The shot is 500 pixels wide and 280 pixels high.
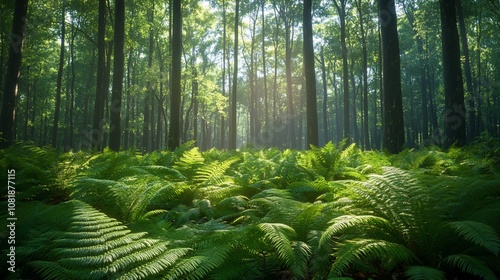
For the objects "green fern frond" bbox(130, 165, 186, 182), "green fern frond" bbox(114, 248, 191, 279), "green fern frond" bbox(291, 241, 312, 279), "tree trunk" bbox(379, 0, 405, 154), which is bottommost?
"green fern frond" bbox(291, 241, 312, 279)

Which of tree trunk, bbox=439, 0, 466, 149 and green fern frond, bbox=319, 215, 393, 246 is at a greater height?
tree trunk, bbox=439, 0, 466, 149

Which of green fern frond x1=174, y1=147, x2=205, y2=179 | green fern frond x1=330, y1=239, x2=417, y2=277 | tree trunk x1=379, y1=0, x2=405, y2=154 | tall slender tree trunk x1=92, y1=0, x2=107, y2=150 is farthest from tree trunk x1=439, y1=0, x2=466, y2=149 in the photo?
tall slender tree trunk x1=92, y1=0, x2=107, y2=150

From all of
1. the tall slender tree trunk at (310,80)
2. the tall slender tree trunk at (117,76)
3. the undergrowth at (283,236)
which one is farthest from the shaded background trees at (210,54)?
the undergrowth at (283,236)

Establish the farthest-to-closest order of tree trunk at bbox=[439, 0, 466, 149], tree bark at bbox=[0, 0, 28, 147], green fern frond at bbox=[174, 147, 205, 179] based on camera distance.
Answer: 1. tree bark at bbox=[0, 0, 28, 147]
2. tree trunk at bbox=[439, 0, 466, 149]
3. green fern frond at bbox=[174, 147, 205, 179]

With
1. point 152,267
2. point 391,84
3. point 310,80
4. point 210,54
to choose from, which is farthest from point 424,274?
point 210,54

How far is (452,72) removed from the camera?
9.20 metres

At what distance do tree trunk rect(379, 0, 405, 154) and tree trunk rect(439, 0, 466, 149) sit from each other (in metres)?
2.13

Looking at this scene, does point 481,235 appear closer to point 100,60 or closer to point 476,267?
point 476,267

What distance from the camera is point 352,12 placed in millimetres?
30297

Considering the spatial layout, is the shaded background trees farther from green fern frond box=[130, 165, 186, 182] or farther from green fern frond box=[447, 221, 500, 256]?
green fern frond box=[447, 221, 500, 256]

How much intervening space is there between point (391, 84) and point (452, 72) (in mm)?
2627

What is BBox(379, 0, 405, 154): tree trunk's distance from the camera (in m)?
8.37

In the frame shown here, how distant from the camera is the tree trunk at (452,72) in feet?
30.0

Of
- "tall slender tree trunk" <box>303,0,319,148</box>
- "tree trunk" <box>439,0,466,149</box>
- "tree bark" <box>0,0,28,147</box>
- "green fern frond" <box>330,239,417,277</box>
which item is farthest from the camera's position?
"tall slender tree trunk" <box>303,0,319,148</box>
